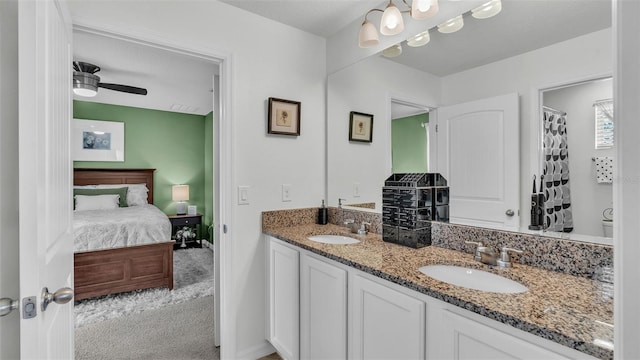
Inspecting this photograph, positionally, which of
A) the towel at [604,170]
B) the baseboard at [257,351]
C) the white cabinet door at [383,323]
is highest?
the towel at [604,170]

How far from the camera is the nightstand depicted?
527cm

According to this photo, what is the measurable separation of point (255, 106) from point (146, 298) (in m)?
2.39

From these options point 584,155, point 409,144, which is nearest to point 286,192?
point 409,144

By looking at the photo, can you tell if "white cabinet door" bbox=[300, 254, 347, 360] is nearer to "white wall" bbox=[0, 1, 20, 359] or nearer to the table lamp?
"white wall" bbox=[0, 1, 20, 359]

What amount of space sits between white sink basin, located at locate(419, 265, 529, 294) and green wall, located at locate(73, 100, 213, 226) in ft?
16.3

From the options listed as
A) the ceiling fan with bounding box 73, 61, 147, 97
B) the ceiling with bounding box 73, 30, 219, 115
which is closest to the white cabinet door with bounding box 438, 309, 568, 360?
the ceiling with bounding box 73, 30, 219, 115

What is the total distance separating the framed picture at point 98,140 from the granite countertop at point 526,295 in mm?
4939

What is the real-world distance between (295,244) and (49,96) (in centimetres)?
127

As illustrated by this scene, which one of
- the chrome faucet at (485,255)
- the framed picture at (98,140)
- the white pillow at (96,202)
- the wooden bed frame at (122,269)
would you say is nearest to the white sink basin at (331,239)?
the chrome faucet at (485,255)

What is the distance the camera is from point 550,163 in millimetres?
1253

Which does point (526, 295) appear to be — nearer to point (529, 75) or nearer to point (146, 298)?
point (529, 75)

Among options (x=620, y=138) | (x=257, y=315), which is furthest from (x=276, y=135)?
(x=620, y=138)

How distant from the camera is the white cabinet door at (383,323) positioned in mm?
1112

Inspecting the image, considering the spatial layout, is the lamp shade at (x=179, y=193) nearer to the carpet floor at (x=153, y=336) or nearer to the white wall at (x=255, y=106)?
the carpet floor at (x=153, y=336)
